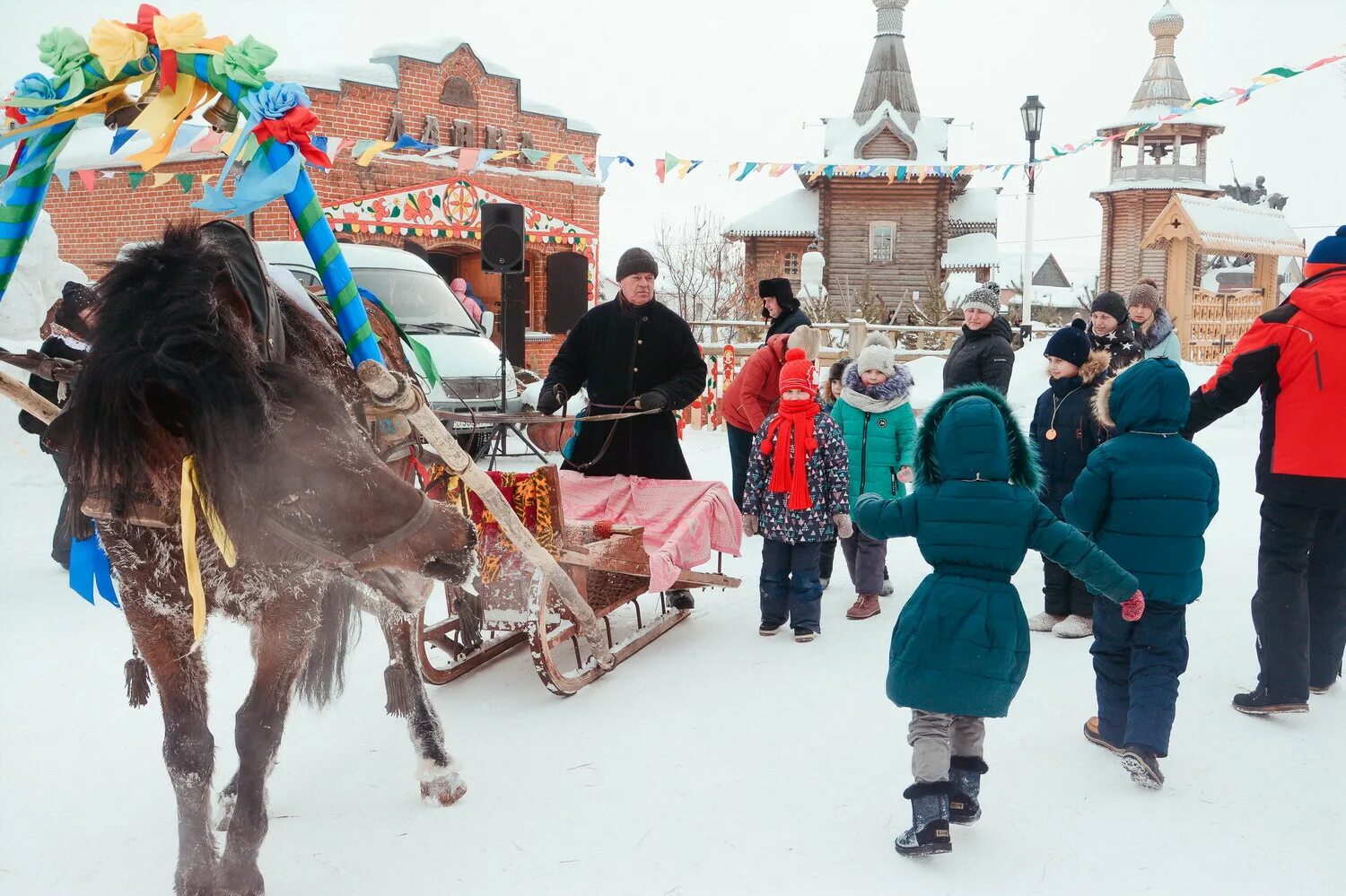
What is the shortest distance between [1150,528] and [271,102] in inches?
118

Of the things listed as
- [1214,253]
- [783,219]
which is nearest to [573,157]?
[1214,253]

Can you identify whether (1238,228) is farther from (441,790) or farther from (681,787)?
(441,790)

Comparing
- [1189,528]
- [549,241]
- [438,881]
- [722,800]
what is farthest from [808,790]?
[549,241]

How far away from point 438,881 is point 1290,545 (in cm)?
334

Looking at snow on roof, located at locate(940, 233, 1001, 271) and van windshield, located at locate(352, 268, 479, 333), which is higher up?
snow on roof, located at locate(940, 233, 1001, 271)

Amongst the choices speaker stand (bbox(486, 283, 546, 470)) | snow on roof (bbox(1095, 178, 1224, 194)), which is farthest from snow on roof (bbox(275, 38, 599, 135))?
snow on roof (bbox(1095, 178, 1224, 194))

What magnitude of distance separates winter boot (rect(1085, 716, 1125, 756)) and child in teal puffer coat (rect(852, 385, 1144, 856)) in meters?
0.78

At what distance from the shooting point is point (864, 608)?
5.39m

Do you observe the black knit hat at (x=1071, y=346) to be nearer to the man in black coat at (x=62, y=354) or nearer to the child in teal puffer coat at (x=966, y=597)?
the child in teal puffer coat at (x=966, y=597)

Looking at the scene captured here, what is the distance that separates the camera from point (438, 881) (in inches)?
107

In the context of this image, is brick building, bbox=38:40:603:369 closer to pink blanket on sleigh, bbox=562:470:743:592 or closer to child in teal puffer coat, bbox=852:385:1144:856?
pink blanket on sleigh, bbox=562:470:743:592

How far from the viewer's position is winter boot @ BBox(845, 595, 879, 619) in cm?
536

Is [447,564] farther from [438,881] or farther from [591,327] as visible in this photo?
[591,327]

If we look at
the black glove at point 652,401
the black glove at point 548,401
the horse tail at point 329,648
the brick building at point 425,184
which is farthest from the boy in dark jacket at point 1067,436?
the brick building at point 425,184
